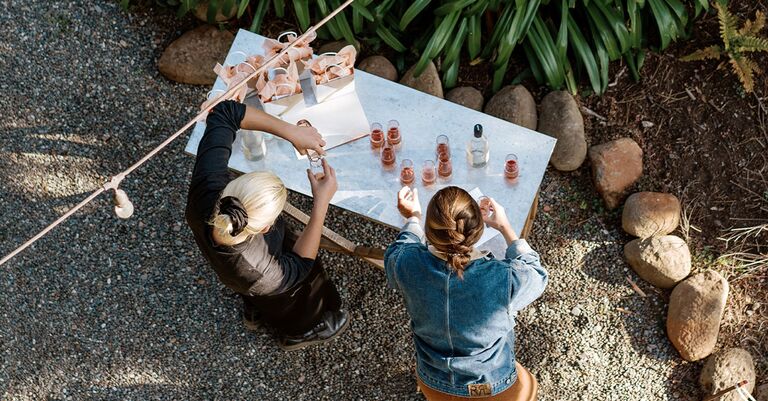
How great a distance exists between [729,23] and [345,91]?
230 centimetres

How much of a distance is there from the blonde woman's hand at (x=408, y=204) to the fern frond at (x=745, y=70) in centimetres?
229

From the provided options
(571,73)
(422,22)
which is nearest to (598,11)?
(571,73)

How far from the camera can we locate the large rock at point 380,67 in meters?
4.62

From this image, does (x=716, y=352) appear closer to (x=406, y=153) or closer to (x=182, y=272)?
(x=406, y=153)

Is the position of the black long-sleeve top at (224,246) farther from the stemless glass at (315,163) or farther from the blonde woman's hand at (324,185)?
the stemless glass at (315,163)

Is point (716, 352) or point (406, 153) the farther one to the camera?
point (716, 352)

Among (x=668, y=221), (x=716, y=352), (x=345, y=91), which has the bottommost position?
(x=716, y=352)

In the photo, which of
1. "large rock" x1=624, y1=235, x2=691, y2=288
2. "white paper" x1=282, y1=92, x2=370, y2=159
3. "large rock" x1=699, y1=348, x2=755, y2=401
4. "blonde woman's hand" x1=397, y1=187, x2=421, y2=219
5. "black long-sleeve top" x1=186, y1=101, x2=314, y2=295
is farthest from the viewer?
"large rock" x1=624, y1=235, x2=691, y2=288

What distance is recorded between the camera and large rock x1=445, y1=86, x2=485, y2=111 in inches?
179

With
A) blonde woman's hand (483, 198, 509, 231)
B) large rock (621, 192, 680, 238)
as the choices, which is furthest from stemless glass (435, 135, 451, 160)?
large rock (621, 192, 680, 238)

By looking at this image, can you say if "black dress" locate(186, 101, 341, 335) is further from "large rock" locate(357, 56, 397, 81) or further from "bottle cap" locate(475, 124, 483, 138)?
"large rock" locate(357, 56, 397, 81)

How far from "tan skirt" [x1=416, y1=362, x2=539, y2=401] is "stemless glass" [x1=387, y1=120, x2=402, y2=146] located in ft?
3.65

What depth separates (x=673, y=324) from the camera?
4047mm

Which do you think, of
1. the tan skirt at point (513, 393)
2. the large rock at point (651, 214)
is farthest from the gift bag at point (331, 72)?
the large rock at point (651, 214)
